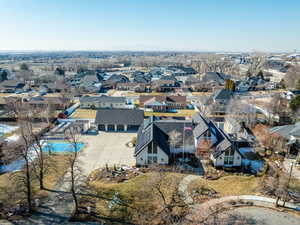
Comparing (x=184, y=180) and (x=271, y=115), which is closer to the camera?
(x=184, y=180)

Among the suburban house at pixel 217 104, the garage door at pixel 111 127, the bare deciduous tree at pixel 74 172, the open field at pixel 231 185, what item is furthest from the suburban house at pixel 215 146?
the suburban house at pixel 217 104

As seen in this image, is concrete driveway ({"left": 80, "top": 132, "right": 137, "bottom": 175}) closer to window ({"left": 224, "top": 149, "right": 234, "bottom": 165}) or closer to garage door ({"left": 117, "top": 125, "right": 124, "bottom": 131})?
garage door ({"left": 117, "top": 125, "right": 124, "bottom": 131})

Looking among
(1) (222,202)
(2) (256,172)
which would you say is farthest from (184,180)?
(2) (256,172)

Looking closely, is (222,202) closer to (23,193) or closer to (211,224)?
(211,224)

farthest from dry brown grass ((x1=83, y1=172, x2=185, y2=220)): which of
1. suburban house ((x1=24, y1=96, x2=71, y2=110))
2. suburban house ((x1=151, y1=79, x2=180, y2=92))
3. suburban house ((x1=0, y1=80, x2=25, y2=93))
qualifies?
suburban house ((x1=0, y1=80, x2=25, y2=93))

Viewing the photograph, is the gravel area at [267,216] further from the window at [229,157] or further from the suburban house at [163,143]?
the suburban house at [163,143]

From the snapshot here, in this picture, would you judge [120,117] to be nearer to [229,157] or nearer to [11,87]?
[229,157]

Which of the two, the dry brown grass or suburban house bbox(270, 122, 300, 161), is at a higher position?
suburban house bbox(270, 122, 300, 161)
